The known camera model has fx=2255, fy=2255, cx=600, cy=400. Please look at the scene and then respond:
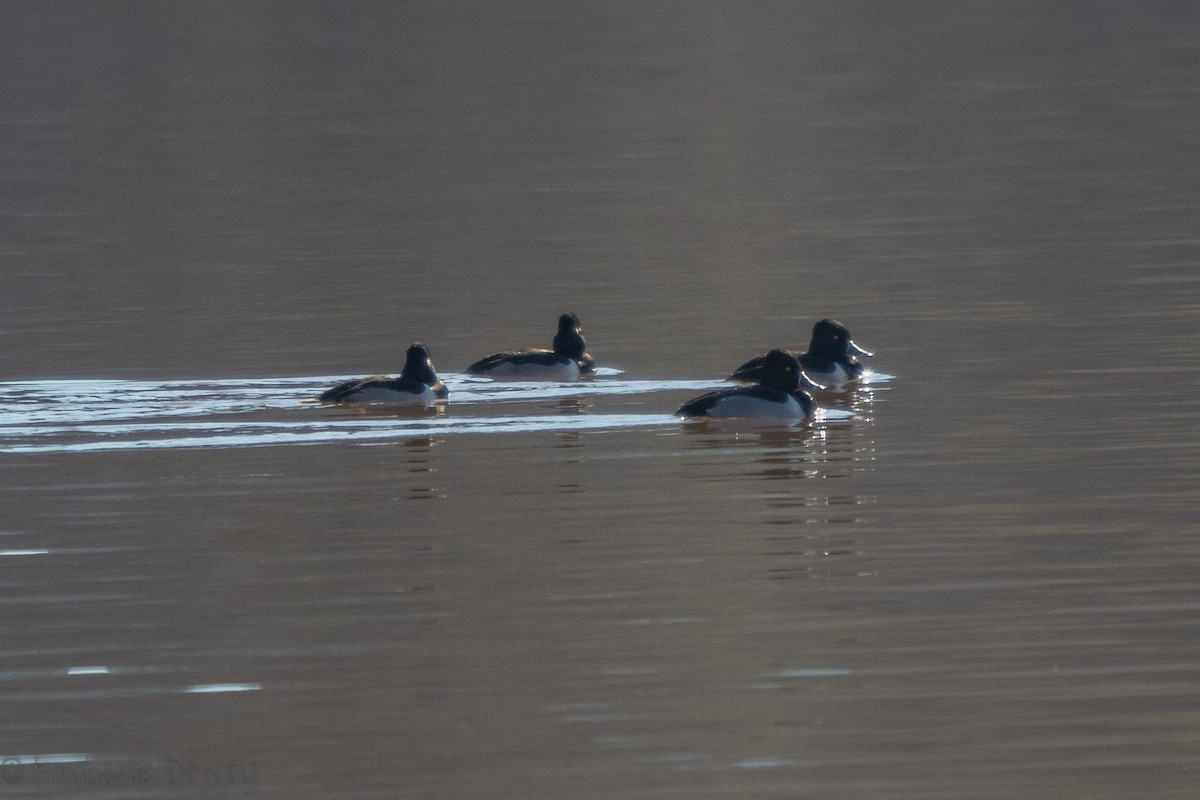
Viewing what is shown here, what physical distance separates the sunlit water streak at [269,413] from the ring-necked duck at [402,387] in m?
0.13

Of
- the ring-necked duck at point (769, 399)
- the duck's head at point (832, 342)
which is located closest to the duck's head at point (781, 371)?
the ring-necked duck at point (769, 399)

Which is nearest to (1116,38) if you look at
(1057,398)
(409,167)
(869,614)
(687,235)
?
(409,167)

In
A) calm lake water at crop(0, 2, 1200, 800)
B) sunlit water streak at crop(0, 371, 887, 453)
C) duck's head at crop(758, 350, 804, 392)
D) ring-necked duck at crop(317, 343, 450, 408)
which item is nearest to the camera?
calm lake water at crop(0, 2, 1200, 800)

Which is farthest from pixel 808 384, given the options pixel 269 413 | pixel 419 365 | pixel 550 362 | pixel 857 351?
pixel 269 413

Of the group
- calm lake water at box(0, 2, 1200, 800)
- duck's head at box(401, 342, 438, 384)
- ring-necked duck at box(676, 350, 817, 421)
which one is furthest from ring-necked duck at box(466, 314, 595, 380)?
ring-necked duck at box(676, 350, 817, 421)

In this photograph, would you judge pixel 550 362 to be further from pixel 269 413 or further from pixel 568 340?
pixel 269 413

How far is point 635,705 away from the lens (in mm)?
12242

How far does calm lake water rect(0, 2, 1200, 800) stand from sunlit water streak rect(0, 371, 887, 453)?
0.08 metres

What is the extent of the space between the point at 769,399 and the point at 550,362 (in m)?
3.38

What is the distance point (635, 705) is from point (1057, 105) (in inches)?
1977

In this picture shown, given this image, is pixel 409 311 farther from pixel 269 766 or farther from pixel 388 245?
pixel 269 766

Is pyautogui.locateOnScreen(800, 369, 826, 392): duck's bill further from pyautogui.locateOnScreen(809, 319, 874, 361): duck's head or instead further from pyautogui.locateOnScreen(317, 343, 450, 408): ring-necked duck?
pyautogui.locateOnScreen(317, 343, 450, 408): ring-necked duck

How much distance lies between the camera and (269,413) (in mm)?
22078

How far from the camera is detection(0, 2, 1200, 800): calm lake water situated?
1179cm
